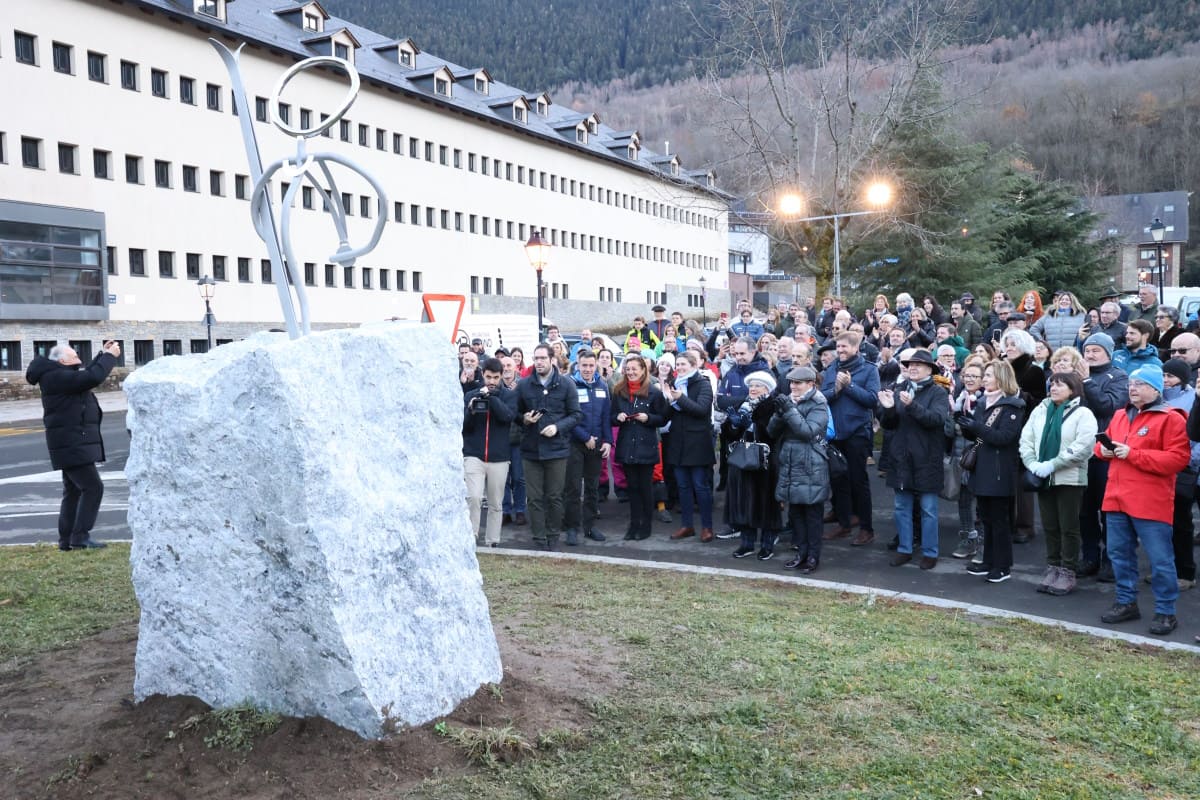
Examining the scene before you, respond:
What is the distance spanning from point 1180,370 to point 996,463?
1.81 meters

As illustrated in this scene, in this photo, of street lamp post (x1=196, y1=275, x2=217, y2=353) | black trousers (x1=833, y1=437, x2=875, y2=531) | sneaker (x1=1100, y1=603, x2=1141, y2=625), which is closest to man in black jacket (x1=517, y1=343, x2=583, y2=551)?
black trousers (x1=833, y1=437, x2=875, y2=531)

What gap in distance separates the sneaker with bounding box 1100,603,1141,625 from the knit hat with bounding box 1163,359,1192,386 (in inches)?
94.0

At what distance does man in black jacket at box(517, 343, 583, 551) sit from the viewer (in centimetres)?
1027

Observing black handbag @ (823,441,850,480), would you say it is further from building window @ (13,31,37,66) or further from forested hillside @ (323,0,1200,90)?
forested hillside @ (323,0,1200,90)

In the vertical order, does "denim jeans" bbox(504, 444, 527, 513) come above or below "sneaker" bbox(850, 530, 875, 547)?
above

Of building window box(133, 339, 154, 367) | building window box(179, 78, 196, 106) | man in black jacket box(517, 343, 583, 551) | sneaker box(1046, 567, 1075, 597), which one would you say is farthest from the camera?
building window box(179, 78, 196, 106)

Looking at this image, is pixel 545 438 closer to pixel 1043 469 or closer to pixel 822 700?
pixel 1043 469

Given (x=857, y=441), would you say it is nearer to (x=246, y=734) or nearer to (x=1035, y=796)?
(x=1035, y=796)

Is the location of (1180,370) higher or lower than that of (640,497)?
higher

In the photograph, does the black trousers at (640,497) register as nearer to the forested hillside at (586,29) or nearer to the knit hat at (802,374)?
the knit hat at (802,374)

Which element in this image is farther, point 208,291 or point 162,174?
point 162,174

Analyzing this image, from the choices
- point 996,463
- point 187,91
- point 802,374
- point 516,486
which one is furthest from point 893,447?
point 187,91

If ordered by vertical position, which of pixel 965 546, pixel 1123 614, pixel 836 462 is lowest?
pixel 1123 614

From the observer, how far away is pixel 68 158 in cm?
3494
